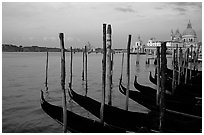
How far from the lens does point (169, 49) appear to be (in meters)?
87.2

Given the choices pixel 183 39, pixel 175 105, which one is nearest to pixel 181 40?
pixel 183 39

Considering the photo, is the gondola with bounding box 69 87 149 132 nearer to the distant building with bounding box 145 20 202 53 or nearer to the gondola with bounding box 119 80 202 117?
the gondola with bounding box 119 80 202 117

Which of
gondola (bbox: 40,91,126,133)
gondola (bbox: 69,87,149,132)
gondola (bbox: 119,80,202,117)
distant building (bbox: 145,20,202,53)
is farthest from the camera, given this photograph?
distant building (bbox: 145,20,202,53)

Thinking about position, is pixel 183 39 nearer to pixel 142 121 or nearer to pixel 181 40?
pixel 181 40

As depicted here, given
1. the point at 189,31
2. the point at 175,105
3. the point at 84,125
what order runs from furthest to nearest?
the point at 189,31
the point at 175,105
the point at 84,125

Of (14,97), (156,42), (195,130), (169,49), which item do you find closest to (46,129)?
(195,130)

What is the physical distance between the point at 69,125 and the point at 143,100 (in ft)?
9.31

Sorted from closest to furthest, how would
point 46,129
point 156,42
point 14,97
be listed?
point 46,129 → point 14,97 → point 156,42

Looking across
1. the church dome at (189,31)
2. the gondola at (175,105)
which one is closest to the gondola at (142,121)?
the gondola at (175,105)

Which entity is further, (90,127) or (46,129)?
(46,129)

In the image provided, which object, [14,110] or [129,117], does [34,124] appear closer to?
[14,110]

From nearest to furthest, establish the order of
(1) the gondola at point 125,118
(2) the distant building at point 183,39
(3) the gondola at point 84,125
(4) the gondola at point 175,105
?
(3) the gondola at point 84,125, (1) the gondola at point 125,118, (4) the gondola at point 175,105, (2) the distant building at point 183,39

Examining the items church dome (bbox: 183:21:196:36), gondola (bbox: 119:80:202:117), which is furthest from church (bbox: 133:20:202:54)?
gondola (bbox: 119:80:202:117)

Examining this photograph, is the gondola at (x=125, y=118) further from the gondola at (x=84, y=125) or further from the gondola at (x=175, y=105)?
the gondola at (x=175, y=105)
